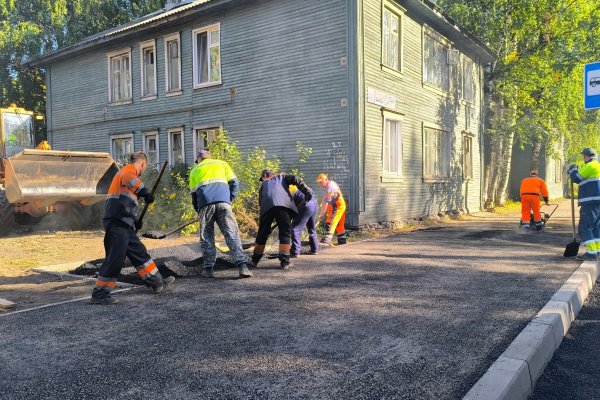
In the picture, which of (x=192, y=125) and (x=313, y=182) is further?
(x=192, y=125)

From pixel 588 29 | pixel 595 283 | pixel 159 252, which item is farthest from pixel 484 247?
pixel 588 29

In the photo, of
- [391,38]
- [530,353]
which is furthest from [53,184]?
[530,353]

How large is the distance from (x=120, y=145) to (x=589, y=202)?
15.9 meters

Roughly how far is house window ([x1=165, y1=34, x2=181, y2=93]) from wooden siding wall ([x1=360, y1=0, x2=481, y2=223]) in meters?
7.09

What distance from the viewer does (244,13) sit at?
47.3 ft

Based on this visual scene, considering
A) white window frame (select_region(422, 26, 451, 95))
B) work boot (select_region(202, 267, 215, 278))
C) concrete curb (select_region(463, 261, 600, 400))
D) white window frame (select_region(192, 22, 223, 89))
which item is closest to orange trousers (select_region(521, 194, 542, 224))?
white window frame (select_region(422, 26, 451, 95))

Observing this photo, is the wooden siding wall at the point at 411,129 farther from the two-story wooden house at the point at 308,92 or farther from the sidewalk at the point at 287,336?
the sidewalk at the point at 287,336

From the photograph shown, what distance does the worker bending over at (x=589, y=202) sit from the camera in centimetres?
775

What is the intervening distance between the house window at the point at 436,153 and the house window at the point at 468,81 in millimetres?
2725

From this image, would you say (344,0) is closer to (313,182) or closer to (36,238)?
(313,182)

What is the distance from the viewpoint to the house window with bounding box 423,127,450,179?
1630 centimetres

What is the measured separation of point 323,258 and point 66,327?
15.9 ft

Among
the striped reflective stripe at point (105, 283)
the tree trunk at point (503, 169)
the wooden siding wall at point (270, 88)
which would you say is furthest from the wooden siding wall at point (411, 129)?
the striped reflective stripe at point (105, 283)

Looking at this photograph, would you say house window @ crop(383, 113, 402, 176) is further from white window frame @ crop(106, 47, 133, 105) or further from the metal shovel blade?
white window frame @ crop(106, 47, 133, 105)
